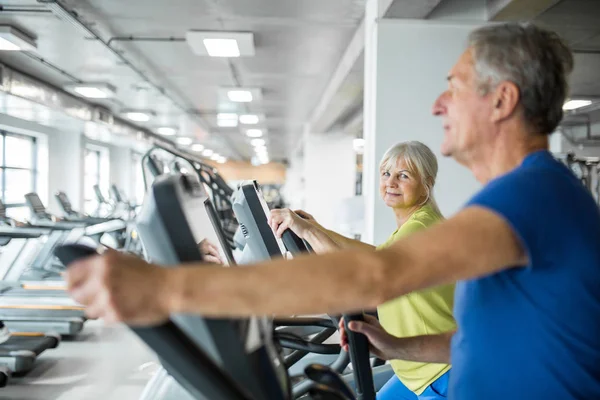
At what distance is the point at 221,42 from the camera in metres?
5.88

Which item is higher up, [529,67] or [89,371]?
[529,67]

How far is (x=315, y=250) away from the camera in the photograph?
189cm

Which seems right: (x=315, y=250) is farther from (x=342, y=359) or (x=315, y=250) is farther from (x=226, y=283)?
(x=226, y=283)

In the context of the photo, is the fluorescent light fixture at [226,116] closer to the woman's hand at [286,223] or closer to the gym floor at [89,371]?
the gym floor at [89,371]

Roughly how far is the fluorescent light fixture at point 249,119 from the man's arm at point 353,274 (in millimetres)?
11538

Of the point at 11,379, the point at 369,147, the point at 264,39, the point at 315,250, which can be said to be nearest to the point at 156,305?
the point at 315,250

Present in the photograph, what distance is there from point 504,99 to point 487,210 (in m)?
0.24

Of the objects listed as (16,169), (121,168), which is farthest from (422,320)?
(121,168)

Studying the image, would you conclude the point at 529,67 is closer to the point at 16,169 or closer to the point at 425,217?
the point at 425,217

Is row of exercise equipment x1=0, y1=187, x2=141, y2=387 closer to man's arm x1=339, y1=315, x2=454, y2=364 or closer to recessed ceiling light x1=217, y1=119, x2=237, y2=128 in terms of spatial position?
man's arm x1=339, y1=315, x2=454, y2=364

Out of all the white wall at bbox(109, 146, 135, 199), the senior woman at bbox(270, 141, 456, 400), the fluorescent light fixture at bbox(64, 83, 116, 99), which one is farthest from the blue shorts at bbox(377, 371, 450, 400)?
the white wall at bbox(109, 146, 135, 199)

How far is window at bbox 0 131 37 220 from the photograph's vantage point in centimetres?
1080

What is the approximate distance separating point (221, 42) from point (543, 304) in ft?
17.9

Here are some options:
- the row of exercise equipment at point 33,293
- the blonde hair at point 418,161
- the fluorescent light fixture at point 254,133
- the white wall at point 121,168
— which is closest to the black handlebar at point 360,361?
the blonde hair at point 418,161
